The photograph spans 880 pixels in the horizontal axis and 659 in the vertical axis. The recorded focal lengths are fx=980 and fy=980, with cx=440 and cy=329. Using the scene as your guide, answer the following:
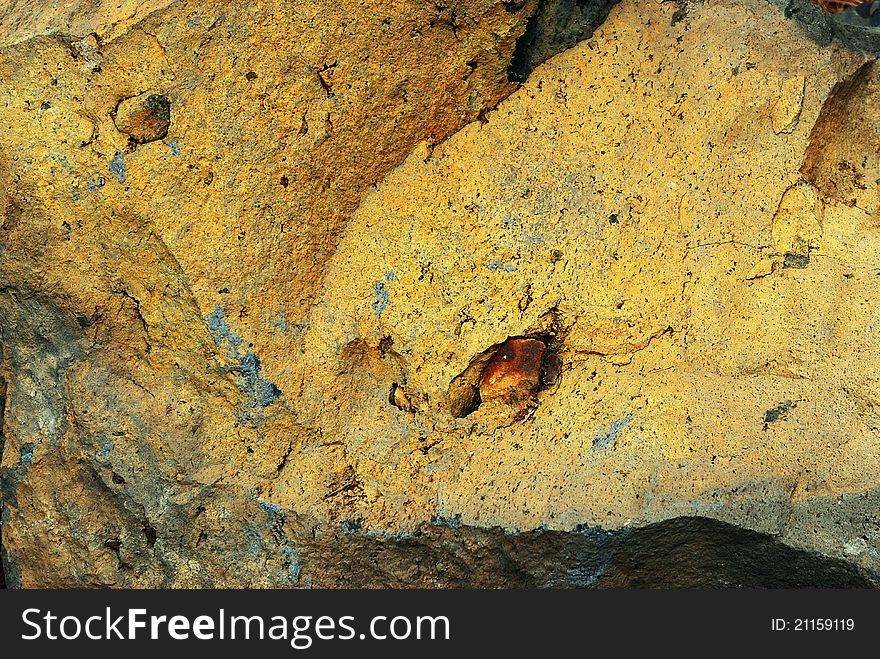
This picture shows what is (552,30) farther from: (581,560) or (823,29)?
(581,560)

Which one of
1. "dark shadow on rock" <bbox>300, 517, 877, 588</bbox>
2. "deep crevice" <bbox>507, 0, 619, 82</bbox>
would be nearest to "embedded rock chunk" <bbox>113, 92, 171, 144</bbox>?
"deep crevice" <bbox>507, 0, 619, 82</bbox>

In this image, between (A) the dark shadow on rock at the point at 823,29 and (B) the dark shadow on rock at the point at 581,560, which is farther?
(A) the dark shadow on rock at the point at 823,29

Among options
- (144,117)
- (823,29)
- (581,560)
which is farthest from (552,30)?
(581,560)

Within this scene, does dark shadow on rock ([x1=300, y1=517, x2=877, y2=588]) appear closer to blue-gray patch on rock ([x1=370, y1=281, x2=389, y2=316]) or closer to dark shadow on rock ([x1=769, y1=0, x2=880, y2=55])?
blue-gray patch on rock ([x1=370, y1=281, x2=389, y2=316])

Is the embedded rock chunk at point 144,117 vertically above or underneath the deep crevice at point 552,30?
underneath

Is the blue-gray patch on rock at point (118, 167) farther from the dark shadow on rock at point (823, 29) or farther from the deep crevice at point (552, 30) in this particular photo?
the dark shadow on rock at point (823, 29)

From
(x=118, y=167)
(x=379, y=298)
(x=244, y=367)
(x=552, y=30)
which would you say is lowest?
(x=244, y=367)

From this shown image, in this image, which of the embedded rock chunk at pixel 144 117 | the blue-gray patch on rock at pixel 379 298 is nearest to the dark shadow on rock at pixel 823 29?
the blue-gray patch on rock at pixel 379 298

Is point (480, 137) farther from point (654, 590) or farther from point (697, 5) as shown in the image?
point (654, 590)
